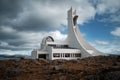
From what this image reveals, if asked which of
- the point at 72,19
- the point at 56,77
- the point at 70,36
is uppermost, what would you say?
the point at 72,19

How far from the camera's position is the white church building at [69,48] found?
241 ft

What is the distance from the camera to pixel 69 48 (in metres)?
82.8

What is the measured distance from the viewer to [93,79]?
1788 cm

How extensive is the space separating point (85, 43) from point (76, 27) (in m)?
8.60

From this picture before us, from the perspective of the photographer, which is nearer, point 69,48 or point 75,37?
point 75,37

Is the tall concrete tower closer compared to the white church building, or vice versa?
the white church building

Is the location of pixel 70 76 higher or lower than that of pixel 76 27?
lower

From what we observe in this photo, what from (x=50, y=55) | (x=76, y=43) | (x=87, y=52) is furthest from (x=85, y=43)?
(x=50, y=55)

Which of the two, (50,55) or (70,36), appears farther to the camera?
(70,36)

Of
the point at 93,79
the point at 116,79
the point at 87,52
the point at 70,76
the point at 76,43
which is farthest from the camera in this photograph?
the point at 76,43

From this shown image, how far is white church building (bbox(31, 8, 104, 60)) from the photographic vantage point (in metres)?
73.3

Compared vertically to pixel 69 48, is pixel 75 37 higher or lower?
higher

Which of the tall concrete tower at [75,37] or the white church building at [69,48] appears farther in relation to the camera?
the tall concrete tower at [75,37]

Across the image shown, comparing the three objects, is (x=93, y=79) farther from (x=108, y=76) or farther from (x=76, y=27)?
(x=76, y=27)
